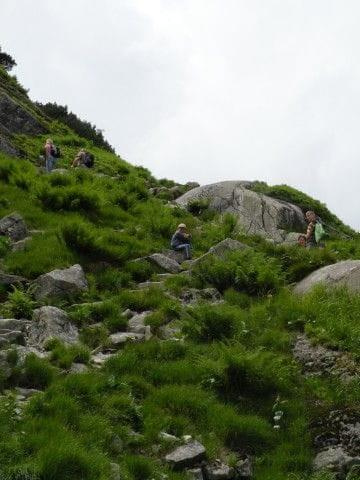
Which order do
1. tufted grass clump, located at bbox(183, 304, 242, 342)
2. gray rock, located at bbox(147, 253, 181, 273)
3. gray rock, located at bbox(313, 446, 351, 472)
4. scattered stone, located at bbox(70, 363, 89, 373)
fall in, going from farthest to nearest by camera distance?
gray rock, located at bbox(147, 253, 181, 273) < tufted grass clump, located at bbox(183, 304, 242, 342) < scattered stone, located at bbox(70, 363, 89, 373) < gray rock, located at bbox(313, 446, 351, 472)

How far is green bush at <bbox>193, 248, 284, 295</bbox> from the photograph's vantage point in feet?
49.7

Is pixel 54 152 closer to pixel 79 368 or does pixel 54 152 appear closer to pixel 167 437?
pixel 79 368

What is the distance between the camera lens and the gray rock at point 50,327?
11070mm

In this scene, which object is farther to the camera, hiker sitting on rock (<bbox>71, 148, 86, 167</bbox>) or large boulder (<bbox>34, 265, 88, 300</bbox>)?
hiker sitting on rock (<bbox>71, 148, 86, 167</bbox>)

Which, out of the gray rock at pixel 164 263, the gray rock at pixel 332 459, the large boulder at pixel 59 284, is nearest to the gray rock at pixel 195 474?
the gray rock at pixel 332 459

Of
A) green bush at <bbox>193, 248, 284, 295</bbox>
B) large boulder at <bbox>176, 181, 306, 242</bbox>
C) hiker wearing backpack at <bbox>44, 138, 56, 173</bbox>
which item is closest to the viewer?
green bush at <bbox>193, 248, 284, 295</bbox>

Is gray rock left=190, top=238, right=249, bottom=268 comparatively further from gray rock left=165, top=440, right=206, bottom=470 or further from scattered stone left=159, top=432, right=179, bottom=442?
gray rock left=165, top=440, right=206, bottom=470

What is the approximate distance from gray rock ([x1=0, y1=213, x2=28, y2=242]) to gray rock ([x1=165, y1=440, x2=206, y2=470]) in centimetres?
895

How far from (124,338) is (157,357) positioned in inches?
33.8

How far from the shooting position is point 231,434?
9.23m

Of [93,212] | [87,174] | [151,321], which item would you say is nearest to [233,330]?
[151,321]

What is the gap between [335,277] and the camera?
15.1 m

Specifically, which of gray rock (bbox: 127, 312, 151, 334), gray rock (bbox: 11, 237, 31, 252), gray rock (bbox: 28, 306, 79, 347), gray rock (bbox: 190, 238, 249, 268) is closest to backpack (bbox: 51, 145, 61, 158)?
gray rock (bbox: 11, 237, 31, 252)

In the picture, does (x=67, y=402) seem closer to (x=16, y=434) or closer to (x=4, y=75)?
(x=16, y=434)
